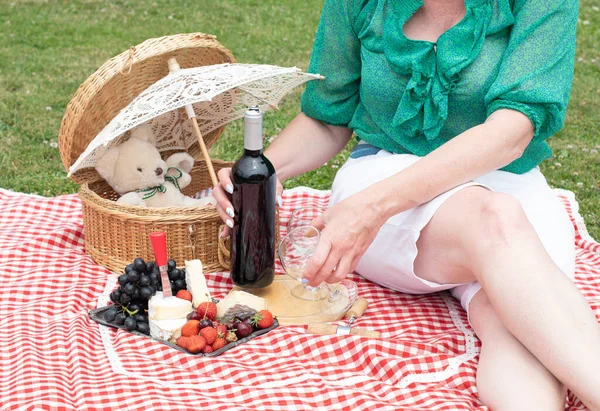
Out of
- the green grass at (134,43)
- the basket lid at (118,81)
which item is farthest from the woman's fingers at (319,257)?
the green grass at (134,43)

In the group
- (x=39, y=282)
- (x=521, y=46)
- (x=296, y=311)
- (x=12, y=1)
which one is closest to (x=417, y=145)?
(x=521, y=46)

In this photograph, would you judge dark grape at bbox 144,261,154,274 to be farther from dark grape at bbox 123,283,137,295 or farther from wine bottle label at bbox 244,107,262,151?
wine bottle label at bbox 244,107,262,151

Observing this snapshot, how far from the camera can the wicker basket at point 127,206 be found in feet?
8.36

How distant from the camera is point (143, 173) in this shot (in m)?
2.81

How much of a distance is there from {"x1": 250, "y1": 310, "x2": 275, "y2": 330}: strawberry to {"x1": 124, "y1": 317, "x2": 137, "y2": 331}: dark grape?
0.32m

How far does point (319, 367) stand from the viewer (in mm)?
2145

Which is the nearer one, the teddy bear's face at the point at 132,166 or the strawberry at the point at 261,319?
the strawberry at the point at 261,319

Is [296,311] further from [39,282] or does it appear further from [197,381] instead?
[39,282]

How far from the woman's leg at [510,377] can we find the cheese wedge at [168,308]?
0.78 metres

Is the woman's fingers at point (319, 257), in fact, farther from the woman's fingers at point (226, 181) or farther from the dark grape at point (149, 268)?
the dark grape at point (149, 268)

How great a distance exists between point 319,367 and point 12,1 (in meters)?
5.97

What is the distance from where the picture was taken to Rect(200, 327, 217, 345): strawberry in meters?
2.18

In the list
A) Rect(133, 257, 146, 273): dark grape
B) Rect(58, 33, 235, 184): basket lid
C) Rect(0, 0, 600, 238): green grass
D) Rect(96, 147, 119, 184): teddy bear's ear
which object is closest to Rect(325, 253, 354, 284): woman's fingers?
Rect(133, 257, 146, 273): dark grape

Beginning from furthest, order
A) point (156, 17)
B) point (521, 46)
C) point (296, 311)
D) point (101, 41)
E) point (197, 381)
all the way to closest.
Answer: point (156, 17) → point (101, 41) → point (296, 311) → point (521, 46) → point (197, 381)
